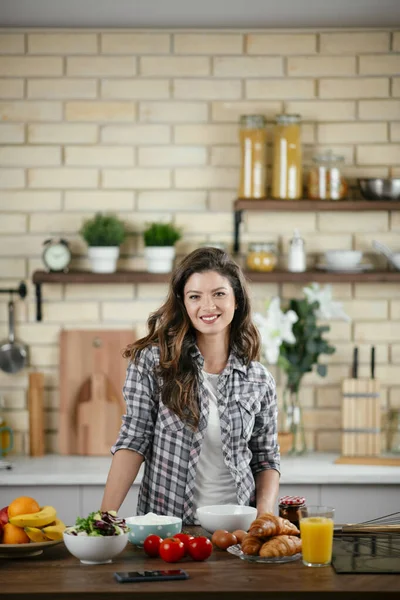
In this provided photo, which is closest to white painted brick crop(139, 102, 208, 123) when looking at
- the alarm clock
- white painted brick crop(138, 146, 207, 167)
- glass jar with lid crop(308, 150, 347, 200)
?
white painted brick crop(138, 146, 207, 167)

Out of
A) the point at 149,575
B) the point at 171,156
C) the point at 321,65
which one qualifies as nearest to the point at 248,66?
the point at 321,65

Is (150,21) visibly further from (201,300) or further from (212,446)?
(212,446)

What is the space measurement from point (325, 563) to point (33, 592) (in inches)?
25.8

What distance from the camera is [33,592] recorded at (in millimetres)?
1805

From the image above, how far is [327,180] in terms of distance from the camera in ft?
13.4

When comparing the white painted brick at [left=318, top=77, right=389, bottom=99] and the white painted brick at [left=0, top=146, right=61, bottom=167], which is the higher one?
the white painted brick at [left=318, top=77, right=389, bottom=99]

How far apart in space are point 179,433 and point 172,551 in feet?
2.02

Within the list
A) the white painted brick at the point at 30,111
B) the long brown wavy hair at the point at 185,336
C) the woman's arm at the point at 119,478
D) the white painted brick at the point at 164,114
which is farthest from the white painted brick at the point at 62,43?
the woman's arm at the point at 119,478

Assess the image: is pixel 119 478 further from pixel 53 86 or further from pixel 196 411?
pixel 53 86

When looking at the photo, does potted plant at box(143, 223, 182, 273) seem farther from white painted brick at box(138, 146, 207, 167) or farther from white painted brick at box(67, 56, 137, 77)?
white painted brick at box(67, 56, 137, 77)

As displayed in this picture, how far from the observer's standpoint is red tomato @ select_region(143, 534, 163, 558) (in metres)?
2.09

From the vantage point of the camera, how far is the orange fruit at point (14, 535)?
82.5 inches

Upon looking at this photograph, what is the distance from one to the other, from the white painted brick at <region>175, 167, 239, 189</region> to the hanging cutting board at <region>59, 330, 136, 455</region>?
0.76 m

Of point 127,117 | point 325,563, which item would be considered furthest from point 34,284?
point 325,563
